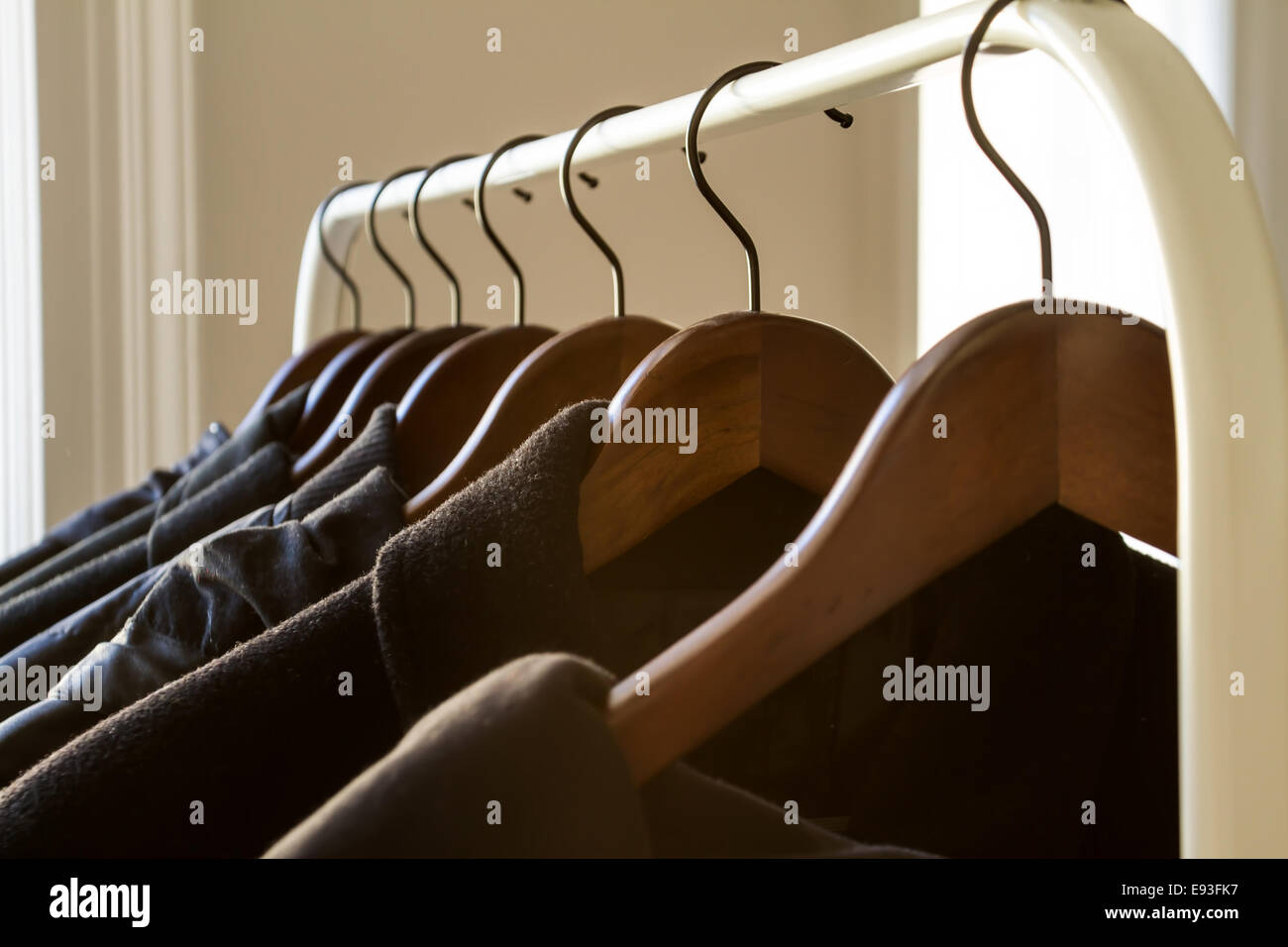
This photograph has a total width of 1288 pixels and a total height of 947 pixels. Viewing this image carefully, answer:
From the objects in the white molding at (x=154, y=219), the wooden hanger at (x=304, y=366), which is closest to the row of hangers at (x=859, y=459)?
the wooden hanger at (x=304, y=366)

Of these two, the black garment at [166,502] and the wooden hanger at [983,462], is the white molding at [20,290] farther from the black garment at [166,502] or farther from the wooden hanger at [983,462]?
the wooden hanger at [983,462]

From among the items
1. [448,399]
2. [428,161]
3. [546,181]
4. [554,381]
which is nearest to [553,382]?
[554,381]

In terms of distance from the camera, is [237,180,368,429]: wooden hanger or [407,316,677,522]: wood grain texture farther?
[237,180,368,429]: wooden hanger

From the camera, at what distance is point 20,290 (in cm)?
139

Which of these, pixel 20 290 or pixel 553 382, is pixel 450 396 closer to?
pixel 553 382

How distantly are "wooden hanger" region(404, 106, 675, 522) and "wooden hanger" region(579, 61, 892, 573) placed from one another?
0.12 metres

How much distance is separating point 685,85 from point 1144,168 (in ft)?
5.11

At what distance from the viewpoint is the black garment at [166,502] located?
0.74 m

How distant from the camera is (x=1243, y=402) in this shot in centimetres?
32

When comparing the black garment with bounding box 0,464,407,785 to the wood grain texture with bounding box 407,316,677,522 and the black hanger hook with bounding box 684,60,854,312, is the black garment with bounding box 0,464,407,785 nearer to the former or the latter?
the wood grain texture with bounding box 407,316,677,522

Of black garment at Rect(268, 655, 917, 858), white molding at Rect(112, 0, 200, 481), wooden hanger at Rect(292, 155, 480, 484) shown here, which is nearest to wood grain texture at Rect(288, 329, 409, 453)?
wooden hanger at Rect(292, 155, 480, 484)

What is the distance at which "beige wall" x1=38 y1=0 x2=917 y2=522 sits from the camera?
1411 millimetres
